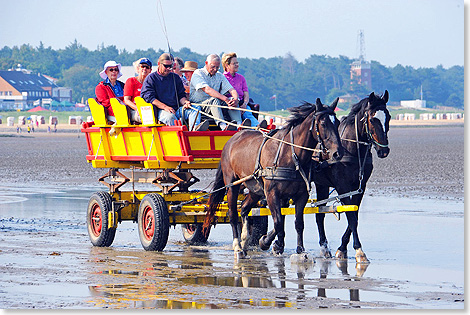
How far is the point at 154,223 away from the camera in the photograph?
503 inches

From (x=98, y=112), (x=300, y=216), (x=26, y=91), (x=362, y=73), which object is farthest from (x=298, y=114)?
(x=26, y=91)

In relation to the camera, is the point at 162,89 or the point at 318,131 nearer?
the point at 318,131

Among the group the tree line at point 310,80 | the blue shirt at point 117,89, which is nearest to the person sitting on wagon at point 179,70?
the blue shirt at point 117,89

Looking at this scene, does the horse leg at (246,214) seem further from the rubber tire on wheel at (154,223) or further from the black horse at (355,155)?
the rubber tire on wheel at (154,223)

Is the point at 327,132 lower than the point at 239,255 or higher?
higher

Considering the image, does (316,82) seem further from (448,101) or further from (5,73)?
(5,73)

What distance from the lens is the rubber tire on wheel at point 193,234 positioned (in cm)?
1401

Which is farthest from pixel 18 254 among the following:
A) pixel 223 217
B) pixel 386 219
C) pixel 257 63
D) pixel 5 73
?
pixel 5 73

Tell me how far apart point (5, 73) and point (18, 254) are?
432 ft

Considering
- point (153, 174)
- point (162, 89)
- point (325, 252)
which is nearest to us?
point (325, 252)

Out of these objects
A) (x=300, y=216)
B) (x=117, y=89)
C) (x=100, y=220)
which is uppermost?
(x=117, y=89)

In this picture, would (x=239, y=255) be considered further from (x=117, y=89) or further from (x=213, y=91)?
(x=117, y=89)

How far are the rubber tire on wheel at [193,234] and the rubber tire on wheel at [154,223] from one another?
3.05 ft

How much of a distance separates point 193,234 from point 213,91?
2363mm
